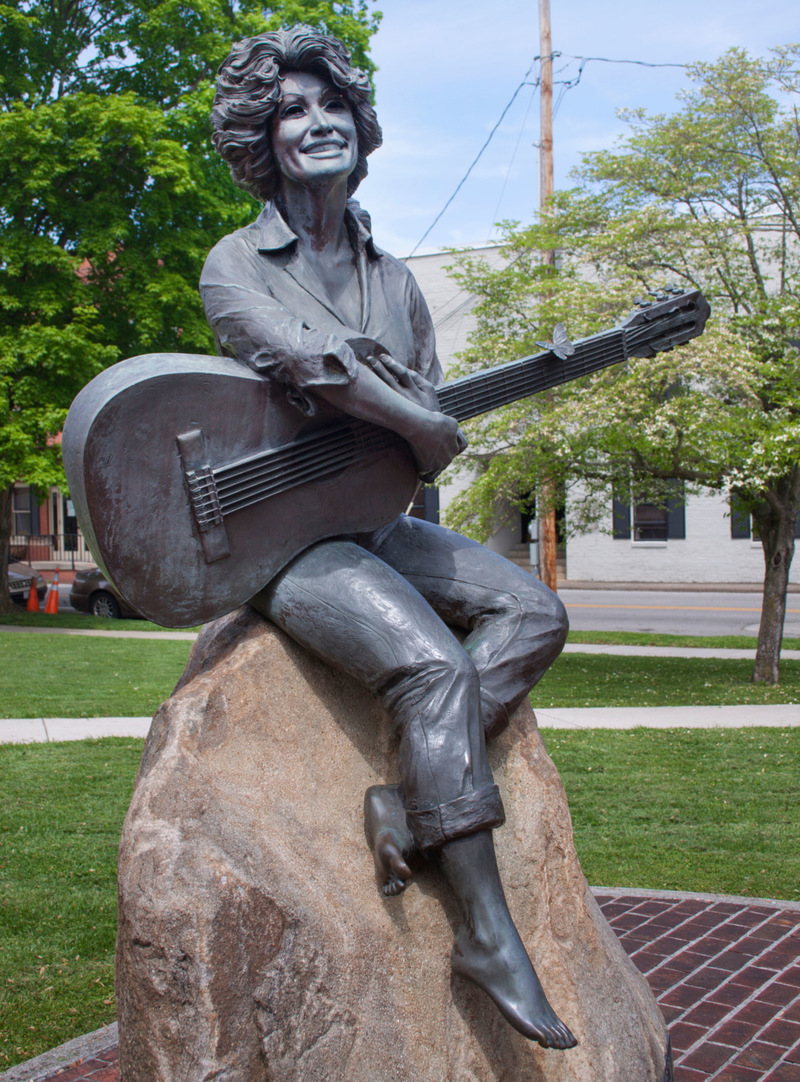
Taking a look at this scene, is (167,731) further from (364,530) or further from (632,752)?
(632,752)

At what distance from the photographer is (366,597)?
8.62ft

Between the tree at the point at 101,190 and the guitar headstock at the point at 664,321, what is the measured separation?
12966 mm

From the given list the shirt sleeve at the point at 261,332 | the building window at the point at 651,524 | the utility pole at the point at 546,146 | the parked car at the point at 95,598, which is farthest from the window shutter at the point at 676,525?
the shirt sleeve at the point at 261,332

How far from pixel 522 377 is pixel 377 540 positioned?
31.6 inches

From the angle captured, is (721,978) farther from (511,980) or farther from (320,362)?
(320,362)

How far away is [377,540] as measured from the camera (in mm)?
3045

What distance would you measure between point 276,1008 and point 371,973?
252 mm

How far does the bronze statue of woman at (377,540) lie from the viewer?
242cm

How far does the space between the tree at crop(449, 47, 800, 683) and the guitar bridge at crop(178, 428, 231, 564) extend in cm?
742

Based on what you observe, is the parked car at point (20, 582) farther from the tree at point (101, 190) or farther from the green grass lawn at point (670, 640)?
the green grass lawn at point (670, 640)

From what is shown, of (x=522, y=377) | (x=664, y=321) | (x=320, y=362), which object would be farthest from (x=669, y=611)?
(x=320, y=362)

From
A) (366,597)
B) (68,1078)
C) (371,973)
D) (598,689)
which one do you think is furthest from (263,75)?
(598,689)

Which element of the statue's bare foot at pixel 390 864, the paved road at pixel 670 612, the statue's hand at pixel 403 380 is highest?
the statue's hand at pixel 403 380

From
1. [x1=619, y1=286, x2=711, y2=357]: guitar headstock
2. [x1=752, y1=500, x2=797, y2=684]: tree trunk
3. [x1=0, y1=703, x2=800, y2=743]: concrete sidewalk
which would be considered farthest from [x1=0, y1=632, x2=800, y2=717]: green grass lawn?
[x1=619, y1=286, x2=711, y2=357]: guitar headstock
